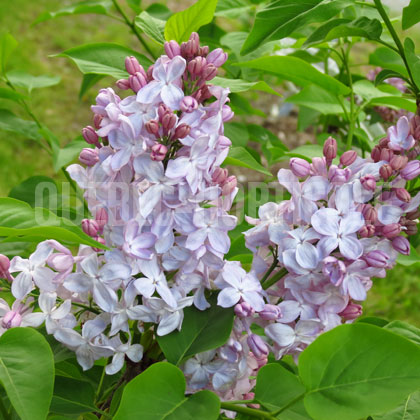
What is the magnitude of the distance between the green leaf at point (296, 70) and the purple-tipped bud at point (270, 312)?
0.30 m

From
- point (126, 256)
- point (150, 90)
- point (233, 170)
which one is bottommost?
point (233, 170)

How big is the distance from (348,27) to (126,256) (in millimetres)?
374

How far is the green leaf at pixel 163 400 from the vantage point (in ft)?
1.85

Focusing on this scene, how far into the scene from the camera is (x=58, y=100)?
3.38m

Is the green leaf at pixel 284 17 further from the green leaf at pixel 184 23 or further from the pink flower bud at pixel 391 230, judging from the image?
the pink flower bud at pixel 391 230

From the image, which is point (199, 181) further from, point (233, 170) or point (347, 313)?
point (233, 170)

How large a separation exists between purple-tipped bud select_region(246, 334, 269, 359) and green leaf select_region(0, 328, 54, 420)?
191 mm

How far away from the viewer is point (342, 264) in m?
0.61

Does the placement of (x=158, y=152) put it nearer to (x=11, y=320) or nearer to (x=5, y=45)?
(x=11, y=320)

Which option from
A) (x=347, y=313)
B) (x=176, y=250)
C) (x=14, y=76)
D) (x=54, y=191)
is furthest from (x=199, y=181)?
(x=14, y=76)

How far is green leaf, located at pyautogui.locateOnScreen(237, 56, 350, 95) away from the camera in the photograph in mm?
813

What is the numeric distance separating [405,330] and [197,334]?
0.23 meters

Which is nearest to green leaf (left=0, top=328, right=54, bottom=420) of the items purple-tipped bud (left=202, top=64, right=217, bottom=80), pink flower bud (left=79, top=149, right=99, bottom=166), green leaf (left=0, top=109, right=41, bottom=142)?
pink flower bud (left=79, top=149, right=99, bottom=166)

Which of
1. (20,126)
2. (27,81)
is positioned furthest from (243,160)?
(27,81)
